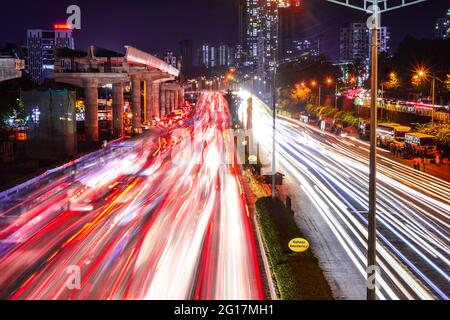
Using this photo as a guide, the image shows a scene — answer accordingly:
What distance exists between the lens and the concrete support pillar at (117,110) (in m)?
74.8

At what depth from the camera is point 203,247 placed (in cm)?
2188

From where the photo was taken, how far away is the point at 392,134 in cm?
6075

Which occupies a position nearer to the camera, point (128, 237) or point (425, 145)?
point (128, 237)

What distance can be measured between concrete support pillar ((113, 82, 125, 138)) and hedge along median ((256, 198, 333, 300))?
161 ft

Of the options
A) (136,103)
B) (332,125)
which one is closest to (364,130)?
(332,125)

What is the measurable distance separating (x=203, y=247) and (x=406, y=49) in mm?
85794

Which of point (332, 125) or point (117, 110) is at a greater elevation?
point (117, 110)

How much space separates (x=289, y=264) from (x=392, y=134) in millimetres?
44279

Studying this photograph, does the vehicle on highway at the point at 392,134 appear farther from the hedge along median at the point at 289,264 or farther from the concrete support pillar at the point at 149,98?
the concrete support pillar at the point at 149,98

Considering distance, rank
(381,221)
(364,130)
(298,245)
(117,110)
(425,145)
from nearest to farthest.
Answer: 1. (298,245)
2. (381,221)
3. (425,145)
4. (364,130)
5. (117,110)

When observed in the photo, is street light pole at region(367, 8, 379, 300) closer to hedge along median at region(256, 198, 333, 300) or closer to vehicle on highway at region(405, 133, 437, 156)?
hedge along median at region(256, 198, 333, 300)

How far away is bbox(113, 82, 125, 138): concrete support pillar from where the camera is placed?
245 ft

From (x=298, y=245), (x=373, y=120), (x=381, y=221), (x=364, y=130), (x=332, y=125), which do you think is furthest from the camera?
(x=332, y=125)

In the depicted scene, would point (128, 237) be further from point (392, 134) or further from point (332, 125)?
point (332, 125)
